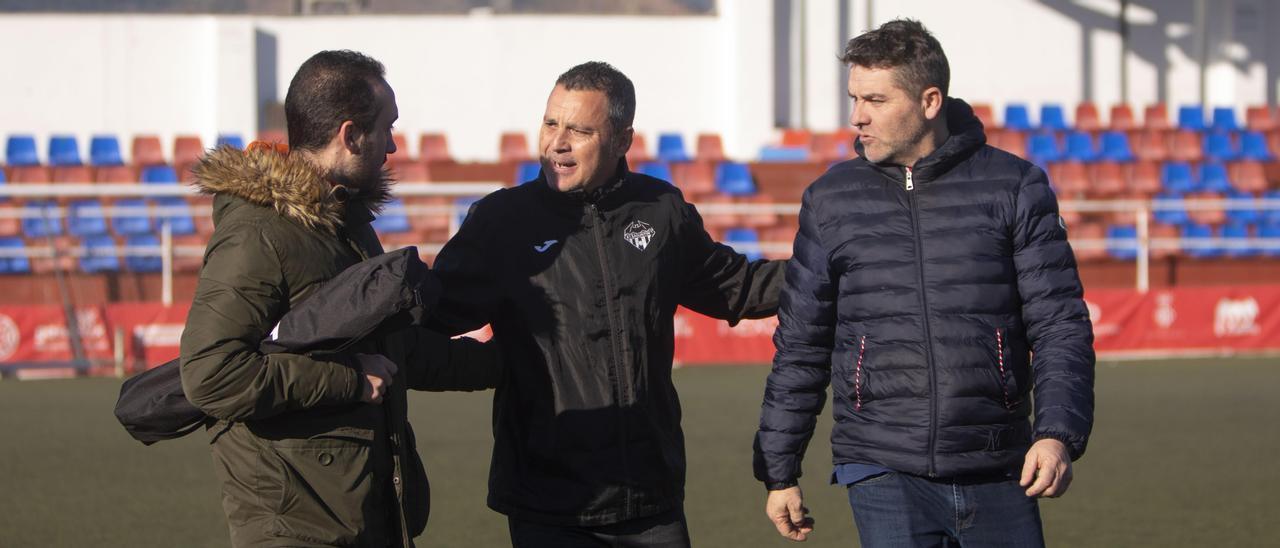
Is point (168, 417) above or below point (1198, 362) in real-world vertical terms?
above

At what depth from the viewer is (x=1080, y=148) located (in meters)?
22.0

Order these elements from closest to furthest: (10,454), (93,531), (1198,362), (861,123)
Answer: (861,123)
(93,531)
(10,454)
(1198,362)

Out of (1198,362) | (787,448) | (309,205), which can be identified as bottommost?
(1198,362)

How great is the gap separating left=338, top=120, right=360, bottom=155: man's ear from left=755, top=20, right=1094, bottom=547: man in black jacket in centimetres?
104

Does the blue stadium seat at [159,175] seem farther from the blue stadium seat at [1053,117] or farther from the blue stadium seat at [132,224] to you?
the blue stadium seat at [1053,117]

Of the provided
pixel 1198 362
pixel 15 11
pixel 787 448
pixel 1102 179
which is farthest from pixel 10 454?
pixel 1102 179

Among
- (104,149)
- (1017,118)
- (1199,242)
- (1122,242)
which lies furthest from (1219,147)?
(104,149)

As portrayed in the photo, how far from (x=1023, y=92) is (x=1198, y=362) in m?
Answer: 10.1

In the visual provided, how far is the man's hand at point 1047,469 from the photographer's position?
Result: 3203mm

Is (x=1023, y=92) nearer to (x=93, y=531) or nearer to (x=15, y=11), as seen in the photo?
(x=15, y=11)

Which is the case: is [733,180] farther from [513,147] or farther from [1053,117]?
[1053,117]

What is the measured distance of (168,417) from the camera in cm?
314

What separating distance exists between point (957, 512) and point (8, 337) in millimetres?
12121

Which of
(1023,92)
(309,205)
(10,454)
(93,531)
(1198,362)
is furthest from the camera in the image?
(1023,92)
